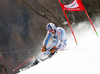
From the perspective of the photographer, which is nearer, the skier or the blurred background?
the skier

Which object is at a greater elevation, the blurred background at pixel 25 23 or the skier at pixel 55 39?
the blurred background at pixel 25 23

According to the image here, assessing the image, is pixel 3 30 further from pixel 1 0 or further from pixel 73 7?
pixel 73 7

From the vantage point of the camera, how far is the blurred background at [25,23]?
594 centimetres

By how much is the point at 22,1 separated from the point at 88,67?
5701 mm

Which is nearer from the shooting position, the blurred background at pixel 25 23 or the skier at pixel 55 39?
the skier at pixel 55 39

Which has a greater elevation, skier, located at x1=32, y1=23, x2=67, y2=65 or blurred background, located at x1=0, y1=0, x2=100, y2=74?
blurred background, located at x1=0, y1=0, x2=100, y2=74

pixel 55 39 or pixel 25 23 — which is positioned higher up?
pixel 25 23

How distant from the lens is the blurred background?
5941 mm

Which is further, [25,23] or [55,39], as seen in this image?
[25,23]

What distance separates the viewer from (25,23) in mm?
6148

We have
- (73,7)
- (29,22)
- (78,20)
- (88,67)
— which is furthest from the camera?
(78,20)

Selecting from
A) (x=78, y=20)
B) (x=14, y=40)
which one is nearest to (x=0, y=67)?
(x=14, y=40)

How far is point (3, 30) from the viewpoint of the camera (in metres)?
5.93

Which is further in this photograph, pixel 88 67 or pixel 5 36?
pixel 5 36
